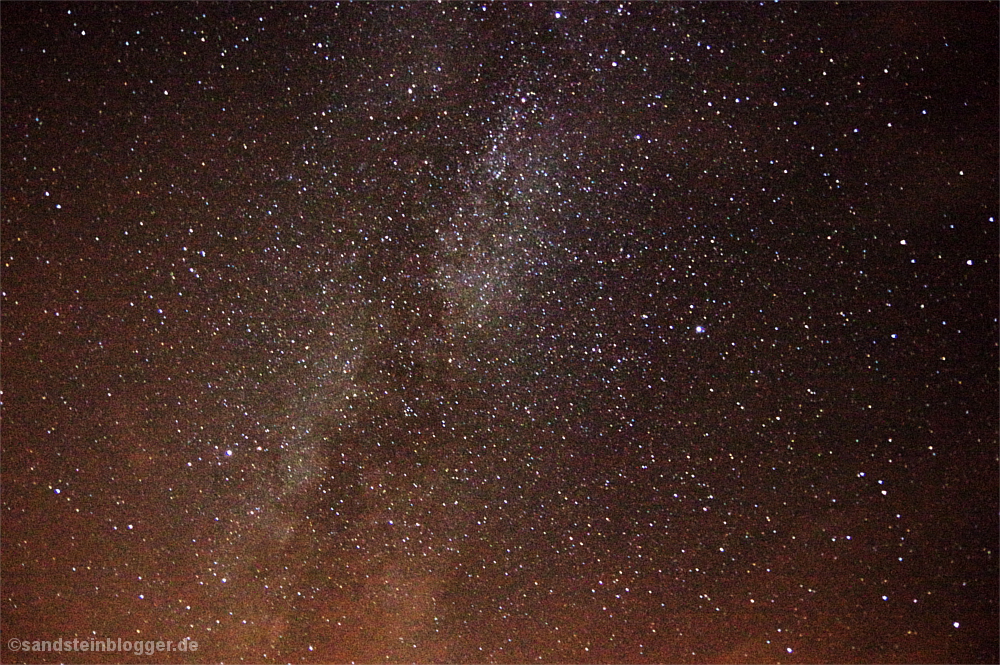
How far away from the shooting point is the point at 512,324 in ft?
1.27

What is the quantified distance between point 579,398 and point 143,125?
40cm

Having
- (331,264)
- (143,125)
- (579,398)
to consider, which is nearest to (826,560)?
(579,398)

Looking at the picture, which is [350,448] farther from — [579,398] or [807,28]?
[807,28]

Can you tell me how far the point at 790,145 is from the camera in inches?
14.5

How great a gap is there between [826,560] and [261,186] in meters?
0.53

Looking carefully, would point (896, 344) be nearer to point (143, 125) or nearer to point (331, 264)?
point (331, 264)

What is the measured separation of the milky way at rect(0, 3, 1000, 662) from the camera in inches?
14.5

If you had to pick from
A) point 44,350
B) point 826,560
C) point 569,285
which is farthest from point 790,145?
point 44,350

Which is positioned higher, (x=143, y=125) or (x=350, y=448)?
(x=143, y=125)

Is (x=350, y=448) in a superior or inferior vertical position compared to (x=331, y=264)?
inferior

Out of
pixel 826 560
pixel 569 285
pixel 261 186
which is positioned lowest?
pixel 826 560

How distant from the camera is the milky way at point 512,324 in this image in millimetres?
367

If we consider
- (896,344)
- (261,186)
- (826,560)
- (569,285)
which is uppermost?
(261,186)

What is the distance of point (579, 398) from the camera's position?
390 millimetres
